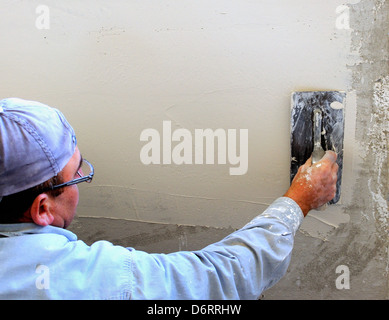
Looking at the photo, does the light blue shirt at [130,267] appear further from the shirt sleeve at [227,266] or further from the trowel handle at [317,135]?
the trowel handle at [317,135]

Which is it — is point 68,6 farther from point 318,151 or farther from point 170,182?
point 318,151

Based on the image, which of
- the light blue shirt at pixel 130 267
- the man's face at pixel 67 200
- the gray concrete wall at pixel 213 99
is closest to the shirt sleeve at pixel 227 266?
the light blue shirt at pixel 130 267

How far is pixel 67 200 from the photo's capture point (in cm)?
87

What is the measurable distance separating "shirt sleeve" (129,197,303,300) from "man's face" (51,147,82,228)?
0.19 m

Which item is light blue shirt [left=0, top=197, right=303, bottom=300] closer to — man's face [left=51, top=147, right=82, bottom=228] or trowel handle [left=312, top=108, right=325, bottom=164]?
man's face [left=51, top=147, right=82, bottom=228]

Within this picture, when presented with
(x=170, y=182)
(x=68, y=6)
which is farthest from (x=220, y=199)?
(x=68, y=6)

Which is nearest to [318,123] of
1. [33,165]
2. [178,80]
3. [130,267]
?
[178,80]

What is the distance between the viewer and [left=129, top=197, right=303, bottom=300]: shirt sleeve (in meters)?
0.80

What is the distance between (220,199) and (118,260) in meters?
0.54

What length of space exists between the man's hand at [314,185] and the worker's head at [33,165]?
0.58 m

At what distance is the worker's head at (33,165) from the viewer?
0.78 meters

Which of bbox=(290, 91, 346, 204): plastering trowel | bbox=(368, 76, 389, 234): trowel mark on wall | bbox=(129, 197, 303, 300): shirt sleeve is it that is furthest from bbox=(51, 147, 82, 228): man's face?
bbox=(368, 76, 389, 234): trowel mark on wall

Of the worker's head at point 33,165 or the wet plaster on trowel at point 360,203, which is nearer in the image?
the worker's head at point 33,165

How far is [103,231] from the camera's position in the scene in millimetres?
1361
